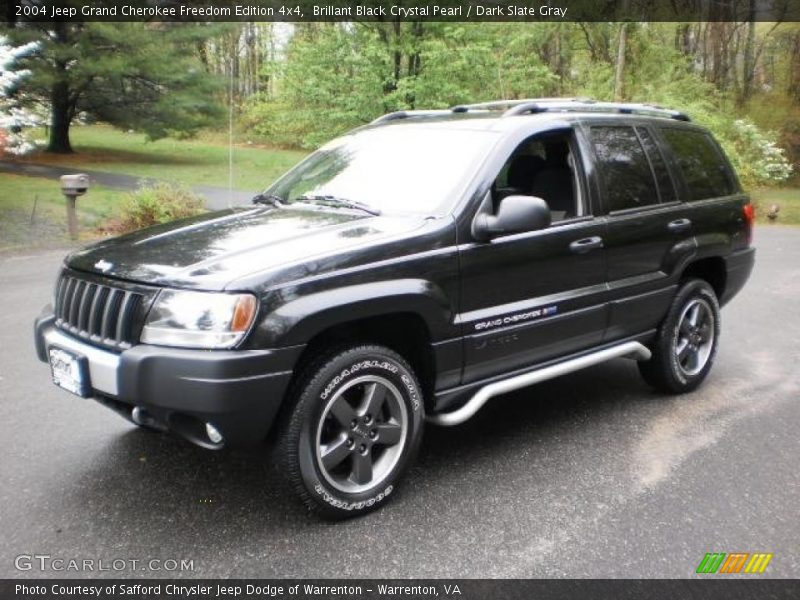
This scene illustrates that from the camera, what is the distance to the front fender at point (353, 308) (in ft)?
9.88

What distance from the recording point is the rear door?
4.46 m

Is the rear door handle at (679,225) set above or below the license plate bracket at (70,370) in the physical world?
above

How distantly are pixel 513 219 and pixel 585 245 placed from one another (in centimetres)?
79

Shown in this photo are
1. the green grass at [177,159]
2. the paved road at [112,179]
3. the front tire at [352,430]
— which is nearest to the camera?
the front tire at [352,430]

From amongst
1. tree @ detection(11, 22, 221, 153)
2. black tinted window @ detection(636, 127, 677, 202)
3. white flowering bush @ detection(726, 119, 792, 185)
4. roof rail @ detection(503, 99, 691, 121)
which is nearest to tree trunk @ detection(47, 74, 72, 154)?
tree @ detection(11, 22, 221, 153)

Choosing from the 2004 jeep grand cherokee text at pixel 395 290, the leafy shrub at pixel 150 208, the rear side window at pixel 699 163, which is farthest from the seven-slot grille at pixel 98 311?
the leafy shrub at pixel 150 208

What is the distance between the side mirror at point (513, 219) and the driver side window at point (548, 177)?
1.82ft

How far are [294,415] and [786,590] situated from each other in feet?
6.85

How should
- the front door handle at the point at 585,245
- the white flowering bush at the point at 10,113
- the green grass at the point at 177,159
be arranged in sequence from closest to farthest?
the front door handle at the point at 585,245, the white flowering bush at the point at 10,113, the green grass at the point at 177,159

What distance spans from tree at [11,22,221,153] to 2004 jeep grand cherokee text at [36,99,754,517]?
785 inches

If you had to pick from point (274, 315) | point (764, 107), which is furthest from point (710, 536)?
point (764, 107)

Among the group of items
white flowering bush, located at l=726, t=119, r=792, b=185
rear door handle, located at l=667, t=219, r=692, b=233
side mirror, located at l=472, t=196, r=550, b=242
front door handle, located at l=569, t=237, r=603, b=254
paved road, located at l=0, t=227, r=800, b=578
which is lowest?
paved road, located at l=0, t=227, r=800, b=578

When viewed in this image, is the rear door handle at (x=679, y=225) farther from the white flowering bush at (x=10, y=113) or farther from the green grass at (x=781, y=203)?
the green grass at (x=781, y=203)

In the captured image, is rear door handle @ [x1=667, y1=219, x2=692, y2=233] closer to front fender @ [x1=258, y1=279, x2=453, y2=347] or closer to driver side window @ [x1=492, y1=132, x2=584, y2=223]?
driver side window @ [x1=492, y1=132, x2=584, y2=223]
